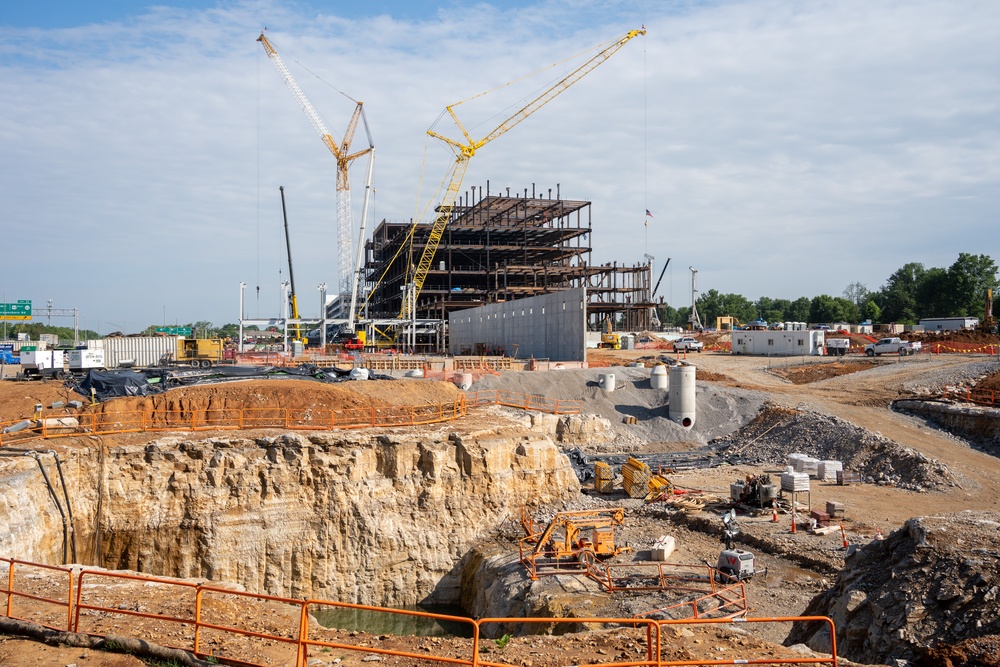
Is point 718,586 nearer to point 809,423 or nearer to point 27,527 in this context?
point 27,527

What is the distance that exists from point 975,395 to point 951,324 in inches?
2037

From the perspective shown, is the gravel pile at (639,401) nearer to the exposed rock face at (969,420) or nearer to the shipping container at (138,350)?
the exposed rock face at (969,420)

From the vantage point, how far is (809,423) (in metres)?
38.0

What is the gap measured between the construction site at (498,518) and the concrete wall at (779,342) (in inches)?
592

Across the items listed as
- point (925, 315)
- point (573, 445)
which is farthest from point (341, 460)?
point (925, 315)

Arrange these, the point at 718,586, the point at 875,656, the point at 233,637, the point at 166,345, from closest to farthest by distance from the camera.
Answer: the point at 233,637, the point at 875,656, the point at 718,586, the point at 166,345

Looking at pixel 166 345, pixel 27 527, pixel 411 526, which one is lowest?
pixel 411 526

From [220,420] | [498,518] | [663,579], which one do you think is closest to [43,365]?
[220,420]

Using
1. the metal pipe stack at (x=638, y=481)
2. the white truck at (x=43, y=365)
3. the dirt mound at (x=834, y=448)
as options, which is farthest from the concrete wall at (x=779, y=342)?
the white truck at (x=43, y=365)

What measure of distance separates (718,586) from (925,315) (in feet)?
351

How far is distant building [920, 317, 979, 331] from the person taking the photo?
7888 centimetres

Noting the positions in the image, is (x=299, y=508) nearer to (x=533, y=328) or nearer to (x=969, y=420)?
(x=969, y=420)

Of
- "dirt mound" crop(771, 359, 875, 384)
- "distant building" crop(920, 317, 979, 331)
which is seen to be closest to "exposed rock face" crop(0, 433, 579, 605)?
"dirt mound" crop(771, 359, 875, 384)

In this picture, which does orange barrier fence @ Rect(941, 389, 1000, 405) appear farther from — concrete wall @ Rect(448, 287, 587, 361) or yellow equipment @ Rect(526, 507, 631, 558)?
yellow equipment @ Rect(526, 507, 631, 558)
